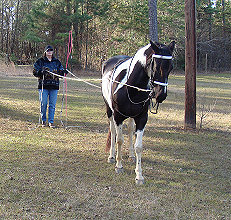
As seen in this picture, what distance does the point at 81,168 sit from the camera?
5320mm

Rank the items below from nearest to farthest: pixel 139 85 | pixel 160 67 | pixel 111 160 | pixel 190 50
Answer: pixel 160 67
pixel 139 85
pixel 111 160
pixel 190 50

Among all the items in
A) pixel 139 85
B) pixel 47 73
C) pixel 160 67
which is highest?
pixel 47 73

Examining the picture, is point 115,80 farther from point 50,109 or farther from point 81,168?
point 50,109

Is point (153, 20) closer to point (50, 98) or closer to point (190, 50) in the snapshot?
point (190, 50)

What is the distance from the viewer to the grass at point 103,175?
3812 mm

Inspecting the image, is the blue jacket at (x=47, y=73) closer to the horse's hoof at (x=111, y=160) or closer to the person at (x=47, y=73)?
the person at (x=47, y=73)

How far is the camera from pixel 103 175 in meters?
5.02

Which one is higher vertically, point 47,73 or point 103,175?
point 47,73

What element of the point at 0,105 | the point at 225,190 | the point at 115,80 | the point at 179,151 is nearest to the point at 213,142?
the point at 179,151

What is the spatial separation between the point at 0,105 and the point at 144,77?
27.1ft

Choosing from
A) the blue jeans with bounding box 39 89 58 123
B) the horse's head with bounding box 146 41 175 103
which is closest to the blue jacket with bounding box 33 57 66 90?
the blue jeans with bounding box 39 89 58 123

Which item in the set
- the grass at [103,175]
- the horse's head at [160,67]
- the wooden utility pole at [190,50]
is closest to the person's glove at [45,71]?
the grass at [103,175]

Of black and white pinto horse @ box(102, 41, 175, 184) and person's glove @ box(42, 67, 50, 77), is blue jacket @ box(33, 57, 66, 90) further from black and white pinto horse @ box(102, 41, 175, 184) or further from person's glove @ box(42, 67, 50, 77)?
black and white pinto horse @ box(102, 41, 175, 184)

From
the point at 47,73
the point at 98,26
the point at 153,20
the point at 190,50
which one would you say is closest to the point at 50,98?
the point at 47,73
